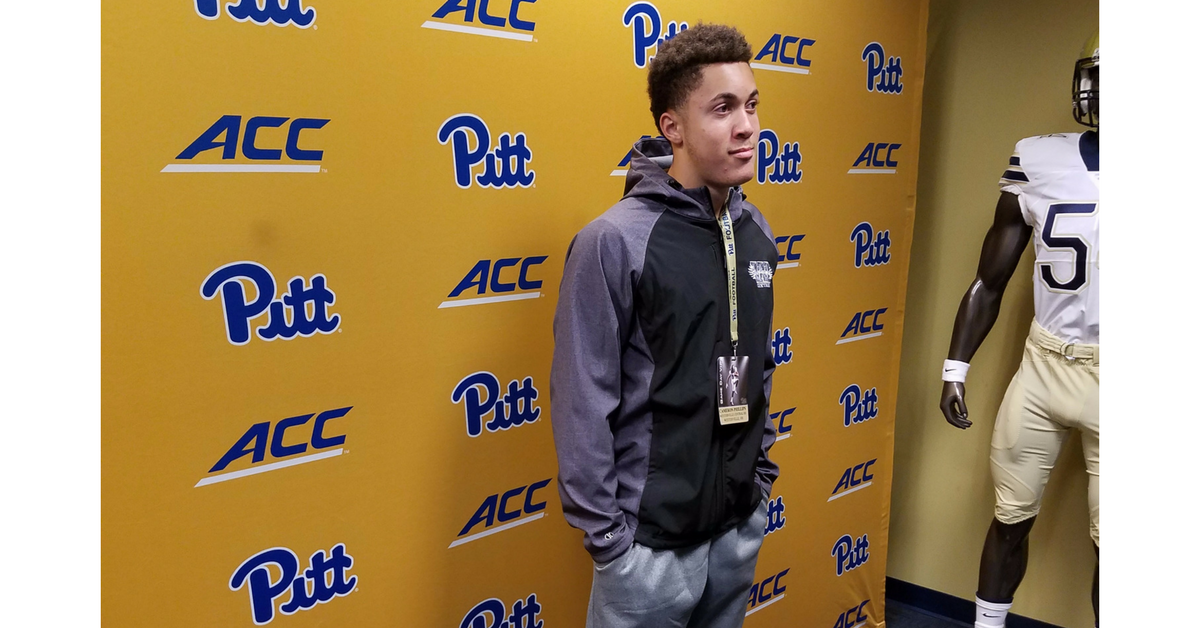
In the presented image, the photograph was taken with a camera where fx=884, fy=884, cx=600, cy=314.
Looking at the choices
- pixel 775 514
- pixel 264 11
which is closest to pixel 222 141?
pixel 264 11

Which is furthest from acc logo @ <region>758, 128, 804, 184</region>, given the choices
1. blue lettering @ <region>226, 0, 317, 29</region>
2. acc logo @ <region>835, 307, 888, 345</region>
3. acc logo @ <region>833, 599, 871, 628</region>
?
acc logo @ <region>833, 599, 871, 628</region>

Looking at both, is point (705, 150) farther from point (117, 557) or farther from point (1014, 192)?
point (1014, 192)

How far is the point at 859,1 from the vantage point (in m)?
2.70

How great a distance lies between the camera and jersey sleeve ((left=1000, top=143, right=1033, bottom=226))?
2.62m

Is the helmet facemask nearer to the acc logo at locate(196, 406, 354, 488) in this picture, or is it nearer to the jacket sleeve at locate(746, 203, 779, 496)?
the jacket sleeve at locate(746, 203, 779, 496)

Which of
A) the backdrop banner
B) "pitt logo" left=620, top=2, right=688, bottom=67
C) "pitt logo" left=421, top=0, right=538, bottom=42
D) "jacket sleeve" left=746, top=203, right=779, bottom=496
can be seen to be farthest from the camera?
"pitt logo" left=620, top=2, right=688, bottom=67

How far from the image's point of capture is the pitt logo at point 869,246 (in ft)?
9.35

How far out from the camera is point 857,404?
2963 millimetres

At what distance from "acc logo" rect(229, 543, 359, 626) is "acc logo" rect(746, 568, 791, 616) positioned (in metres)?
1.40

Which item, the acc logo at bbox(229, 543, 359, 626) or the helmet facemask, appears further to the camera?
the helmet facemask

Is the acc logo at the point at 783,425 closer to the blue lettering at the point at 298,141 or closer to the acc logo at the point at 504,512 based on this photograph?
the acc logo at the point at 504,512

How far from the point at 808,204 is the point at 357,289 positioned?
59.4 inches

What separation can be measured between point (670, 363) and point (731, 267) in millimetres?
233

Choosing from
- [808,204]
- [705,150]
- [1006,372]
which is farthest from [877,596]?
[705,150]
